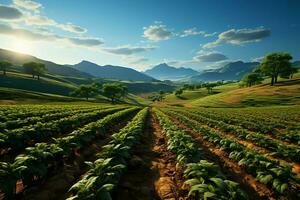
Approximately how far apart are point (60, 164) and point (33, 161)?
2.49 m

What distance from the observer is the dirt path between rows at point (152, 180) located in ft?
27.4

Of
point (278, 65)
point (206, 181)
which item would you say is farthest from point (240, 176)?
point (278, 65)

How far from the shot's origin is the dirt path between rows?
27.4ft

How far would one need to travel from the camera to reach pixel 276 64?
108m

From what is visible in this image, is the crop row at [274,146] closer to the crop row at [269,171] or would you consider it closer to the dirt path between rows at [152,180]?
the crop row at [269,171]

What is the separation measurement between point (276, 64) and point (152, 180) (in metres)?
119

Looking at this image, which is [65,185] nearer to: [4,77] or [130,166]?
[130,166]

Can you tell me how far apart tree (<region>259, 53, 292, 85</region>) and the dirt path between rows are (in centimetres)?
11392

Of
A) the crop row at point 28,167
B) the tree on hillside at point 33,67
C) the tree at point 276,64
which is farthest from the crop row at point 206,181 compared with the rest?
the tree on hillside at point 33,67

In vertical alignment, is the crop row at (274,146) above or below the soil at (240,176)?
above

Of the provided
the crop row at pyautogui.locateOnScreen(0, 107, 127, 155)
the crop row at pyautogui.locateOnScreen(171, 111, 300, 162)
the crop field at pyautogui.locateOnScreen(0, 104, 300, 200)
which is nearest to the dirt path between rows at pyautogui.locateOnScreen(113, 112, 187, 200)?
the crop field at pyautogui.locateOnScreen(0, 104, 300, 200)

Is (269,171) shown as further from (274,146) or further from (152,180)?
(274,146)

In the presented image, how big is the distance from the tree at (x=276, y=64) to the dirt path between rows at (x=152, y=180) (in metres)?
114

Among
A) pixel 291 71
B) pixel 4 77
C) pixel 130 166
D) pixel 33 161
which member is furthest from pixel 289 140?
pixel 4 77
